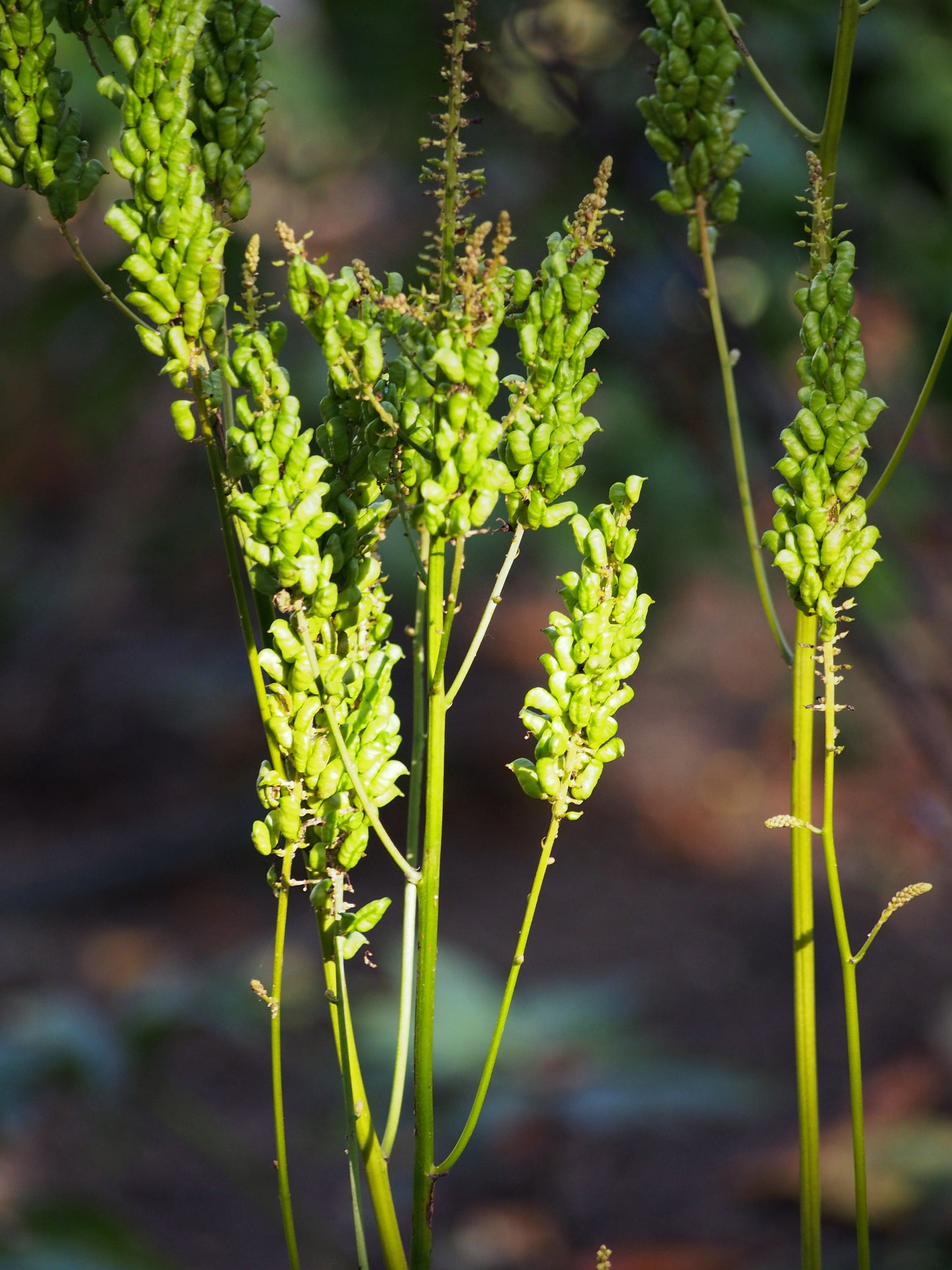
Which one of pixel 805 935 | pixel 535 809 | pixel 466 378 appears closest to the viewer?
pixel 466 378

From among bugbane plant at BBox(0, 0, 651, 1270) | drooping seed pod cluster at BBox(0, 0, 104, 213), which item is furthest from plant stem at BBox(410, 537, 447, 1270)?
drooping seed pod cluster at BBox(0, 0, 104, 213)

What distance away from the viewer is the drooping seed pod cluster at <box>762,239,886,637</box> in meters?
0.53

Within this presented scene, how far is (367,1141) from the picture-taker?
56cm

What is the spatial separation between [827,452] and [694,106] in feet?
0.75

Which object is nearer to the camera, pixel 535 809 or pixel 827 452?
pixel 827 452

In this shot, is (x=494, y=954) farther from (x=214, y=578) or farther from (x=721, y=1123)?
(x=214, y=578)

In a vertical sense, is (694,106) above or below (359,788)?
above

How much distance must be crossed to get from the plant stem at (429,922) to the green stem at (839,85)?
29 cm

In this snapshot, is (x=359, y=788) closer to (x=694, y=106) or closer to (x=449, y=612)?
(x=449, y=612)

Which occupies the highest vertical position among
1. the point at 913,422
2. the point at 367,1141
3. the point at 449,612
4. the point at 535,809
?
the point at 535,809

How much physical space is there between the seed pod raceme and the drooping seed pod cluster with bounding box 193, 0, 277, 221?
26 centimetres

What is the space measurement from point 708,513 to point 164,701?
316 cm

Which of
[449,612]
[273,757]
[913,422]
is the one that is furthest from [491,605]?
[913,422]

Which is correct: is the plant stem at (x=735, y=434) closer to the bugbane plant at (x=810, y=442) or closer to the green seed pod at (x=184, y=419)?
the bugbane plant at (x=810, y=442)
